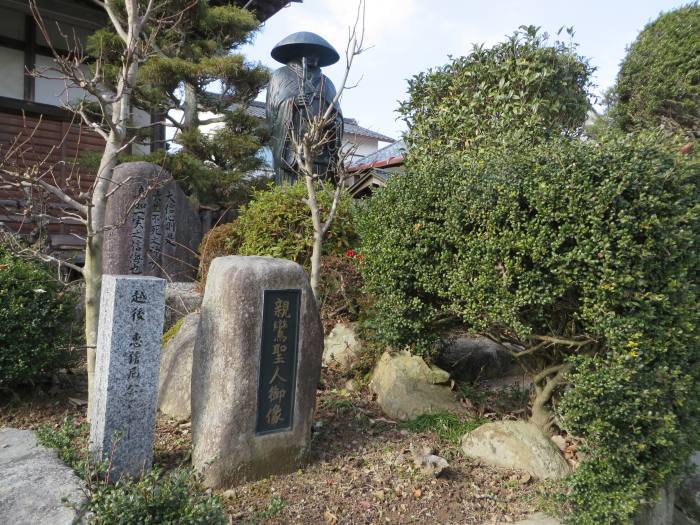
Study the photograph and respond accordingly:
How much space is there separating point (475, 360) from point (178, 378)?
3226mm

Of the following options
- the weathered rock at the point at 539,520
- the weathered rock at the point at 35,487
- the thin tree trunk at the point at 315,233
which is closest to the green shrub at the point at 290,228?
the thin tree trunk at the point at 315,233

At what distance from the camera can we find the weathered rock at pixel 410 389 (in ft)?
15.6

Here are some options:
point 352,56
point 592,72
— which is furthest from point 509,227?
point 592,72

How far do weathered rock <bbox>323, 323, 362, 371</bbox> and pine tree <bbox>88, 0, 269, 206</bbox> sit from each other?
190 inches

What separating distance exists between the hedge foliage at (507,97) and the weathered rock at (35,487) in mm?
4120

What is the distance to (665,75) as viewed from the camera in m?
10.6

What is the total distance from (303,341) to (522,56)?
3.95m

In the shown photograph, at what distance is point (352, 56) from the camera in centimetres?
503

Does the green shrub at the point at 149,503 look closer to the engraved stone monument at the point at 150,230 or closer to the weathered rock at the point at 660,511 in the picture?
the weathered rock at the point at 660,511

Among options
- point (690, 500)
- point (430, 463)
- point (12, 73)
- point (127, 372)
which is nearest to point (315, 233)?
point (127, 372)

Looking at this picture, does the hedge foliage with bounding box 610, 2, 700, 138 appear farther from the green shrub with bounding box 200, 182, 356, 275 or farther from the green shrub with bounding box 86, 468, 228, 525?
the green shrub with bounding box 86, 468, 228, 525

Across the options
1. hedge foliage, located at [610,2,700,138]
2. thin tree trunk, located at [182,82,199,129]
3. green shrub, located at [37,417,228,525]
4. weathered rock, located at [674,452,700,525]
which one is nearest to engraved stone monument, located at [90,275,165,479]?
green shrub, located at [37,417,228,525]

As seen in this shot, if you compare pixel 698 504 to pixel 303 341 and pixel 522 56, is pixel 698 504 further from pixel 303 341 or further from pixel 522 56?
pixel 522 56

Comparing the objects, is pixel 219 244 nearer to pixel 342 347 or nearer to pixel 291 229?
pixel 291 229
